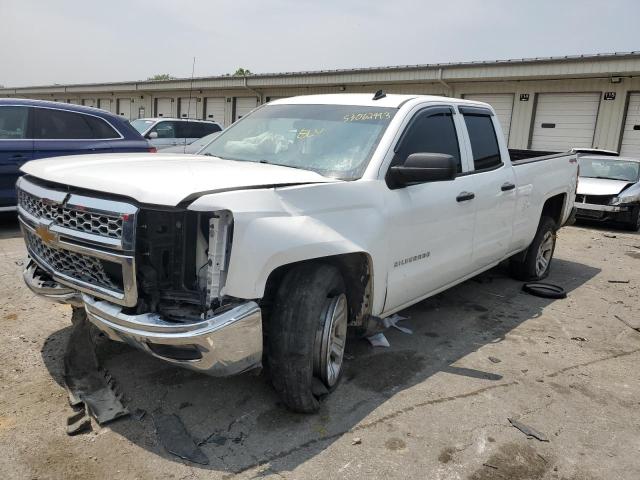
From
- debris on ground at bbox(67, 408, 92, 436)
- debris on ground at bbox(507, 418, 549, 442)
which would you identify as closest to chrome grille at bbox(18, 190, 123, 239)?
debris on ground at bbox(67, 408, 92, 436)

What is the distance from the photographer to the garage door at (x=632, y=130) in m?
15.6

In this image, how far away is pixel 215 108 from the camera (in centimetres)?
2725

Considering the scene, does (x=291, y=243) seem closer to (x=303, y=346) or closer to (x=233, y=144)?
(x=303, y=346)

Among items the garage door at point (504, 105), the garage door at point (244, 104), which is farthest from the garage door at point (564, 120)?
the garage door at point (244, 104)

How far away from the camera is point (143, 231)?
2.65 m

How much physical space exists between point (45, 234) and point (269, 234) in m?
1.29

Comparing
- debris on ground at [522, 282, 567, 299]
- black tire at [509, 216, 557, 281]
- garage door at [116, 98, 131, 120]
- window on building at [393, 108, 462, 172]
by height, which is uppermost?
garage door at [116, 98, 131, 120]

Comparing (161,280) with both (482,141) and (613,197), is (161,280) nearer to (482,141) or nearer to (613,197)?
(482,141)

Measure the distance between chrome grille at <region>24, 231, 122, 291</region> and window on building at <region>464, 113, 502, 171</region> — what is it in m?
3.21

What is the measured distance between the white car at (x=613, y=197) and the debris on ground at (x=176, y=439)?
10530 mm

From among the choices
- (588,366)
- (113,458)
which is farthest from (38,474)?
(588,366)

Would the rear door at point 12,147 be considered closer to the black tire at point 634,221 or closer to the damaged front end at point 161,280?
the damaged front end at point 161,280

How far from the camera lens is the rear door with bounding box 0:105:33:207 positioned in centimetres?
734

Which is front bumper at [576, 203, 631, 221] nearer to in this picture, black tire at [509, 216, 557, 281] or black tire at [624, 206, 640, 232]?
black tire at [624, 206, 640, 232]
